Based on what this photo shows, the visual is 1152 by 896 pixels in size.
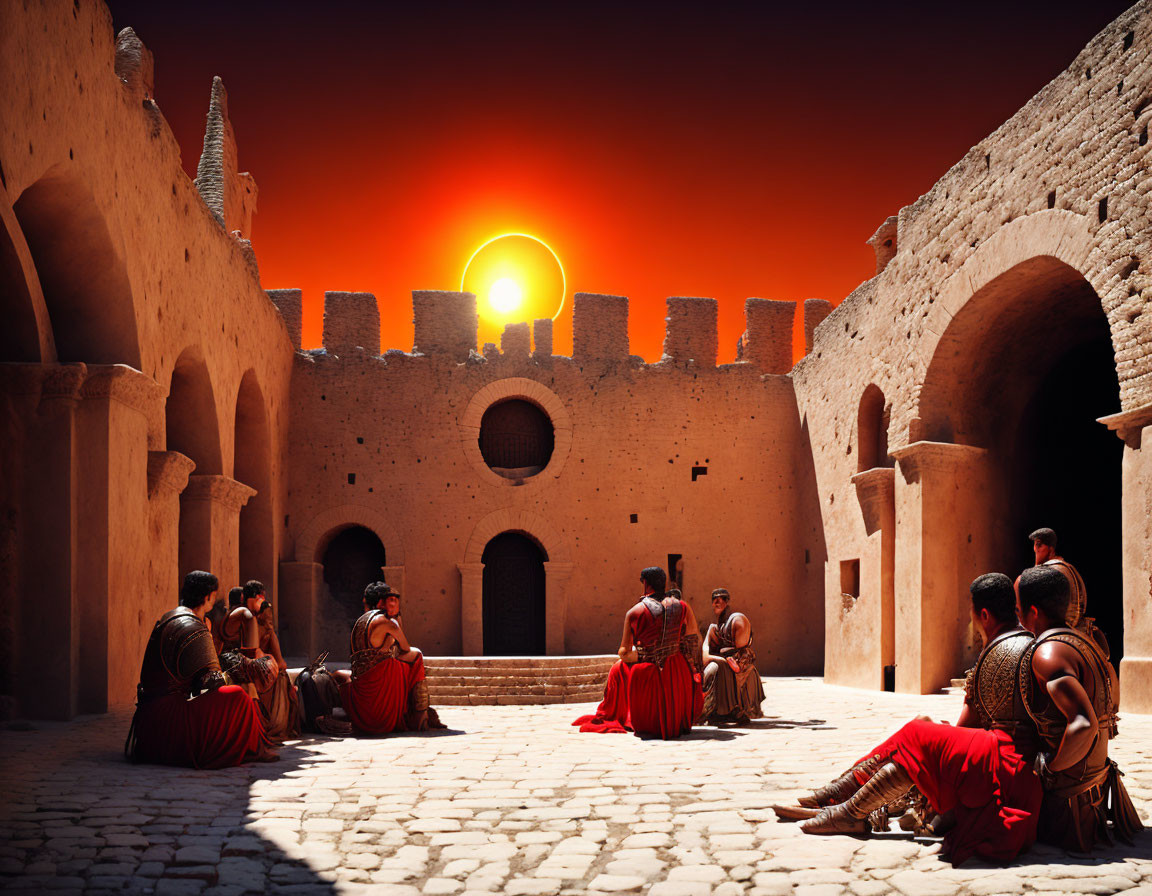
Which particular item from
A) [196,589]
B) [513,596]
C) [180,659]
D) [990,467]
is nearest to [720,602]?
[990,467]

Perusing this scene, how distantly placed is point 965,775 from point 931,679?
9214mm

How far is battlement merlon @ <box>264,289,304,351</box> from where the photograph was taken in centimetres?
1916

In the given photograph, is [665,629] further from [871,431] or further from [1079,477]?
[1079,477]

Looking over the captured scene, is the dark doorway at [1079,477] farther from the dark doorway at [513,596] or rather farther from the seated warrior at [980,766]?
the seated warrior at [980,766]

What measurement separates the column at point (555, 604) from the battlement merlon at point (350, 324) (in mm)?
5179

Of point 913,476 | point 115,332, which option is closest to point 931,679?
point 913,476

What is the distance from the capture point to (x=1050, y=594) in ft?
14.9

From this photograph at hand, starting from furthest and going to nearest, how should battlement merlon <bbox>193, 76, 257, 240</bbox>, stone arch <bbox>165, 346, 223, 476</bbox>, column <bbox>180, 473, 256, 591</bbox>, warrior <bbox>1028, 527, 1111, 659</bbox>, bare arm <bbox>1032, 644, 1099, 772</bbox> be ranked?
battlement merlon <bbox>193, 76, 257, 240</bbox>, stone arch <bbox>165, 346, 223, 476</bbox>, column <bbox>180, 473, 256, 591</bbox>, warrior <bbox>1028, 527, 1111, 659</bbox>, bare arm <bbox>1032, 644, 1099, 772</bbox>

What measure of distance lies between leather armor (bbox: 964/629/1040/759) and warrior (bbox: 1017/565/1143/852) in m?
0.04

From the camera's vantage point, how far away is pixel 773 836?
4906mm

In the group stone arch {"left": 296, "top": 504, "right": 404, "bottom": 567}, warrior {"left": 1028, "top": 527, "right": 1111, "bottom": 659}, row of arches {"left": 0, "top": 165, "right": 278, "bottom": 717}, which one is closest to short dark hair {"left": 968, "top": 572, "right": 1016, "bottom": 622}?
warrior {"left": 1028, "top": 527, "right": 1111, "bottom": 659}

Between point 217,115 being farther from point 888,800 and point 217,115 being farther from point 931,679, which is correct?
point 888,800

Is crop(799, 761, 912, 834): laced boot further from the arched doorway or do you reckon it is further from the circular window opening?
the circular window opening

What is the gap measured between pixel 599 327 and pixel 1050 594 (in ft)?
51.0
